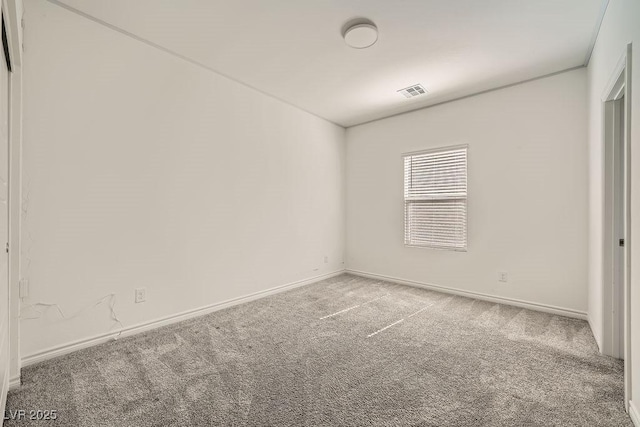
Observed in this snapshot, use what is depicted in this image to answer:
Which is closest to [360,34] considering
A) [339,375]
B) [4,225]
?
[339,375]

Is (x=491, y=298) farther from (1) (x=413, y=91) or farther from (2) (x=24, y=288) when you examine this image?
(2) (x=24, y=288)

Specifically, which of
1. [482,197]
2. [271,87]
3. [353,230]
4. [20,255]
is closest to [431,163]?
[482,197]

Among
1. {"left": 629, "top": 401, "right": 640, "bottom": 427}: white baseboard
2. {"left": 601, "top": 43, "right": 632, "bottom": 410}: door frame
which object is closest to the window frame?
{"left": 601, "top": 43, "right": 632, "bottom": 410}: door frame

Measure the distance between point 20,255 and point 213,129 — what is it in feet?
6.31

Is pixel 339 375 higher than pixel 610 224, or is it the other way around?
pixel 610 224

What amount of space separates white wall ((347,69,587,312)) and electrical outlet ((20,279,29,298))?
401 centimetres

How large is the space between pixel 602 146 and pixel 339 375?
2.68 meters

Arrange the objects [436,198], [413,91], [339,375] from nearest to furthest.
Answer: [339,375]
[413,91]
[436,198]

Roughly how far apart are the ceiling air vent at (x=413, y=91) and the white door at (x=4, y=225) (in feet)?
11.6

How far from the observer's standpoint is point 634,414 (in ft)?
4.87

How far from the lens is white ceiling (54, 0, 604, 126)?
2.19m

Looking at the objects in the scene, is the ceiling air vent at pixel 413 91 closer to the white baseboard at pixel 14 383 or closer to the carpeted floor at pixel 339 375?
the carpeted floor at pixel 339 375

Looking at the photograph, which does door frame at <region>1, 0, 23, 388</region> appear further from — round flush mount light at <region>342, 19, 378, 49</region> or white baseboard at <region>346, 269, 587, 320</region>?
white baseboard at <region>346, 269, 587, 320</region>

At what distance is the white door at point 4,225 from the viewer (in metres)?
1.55
